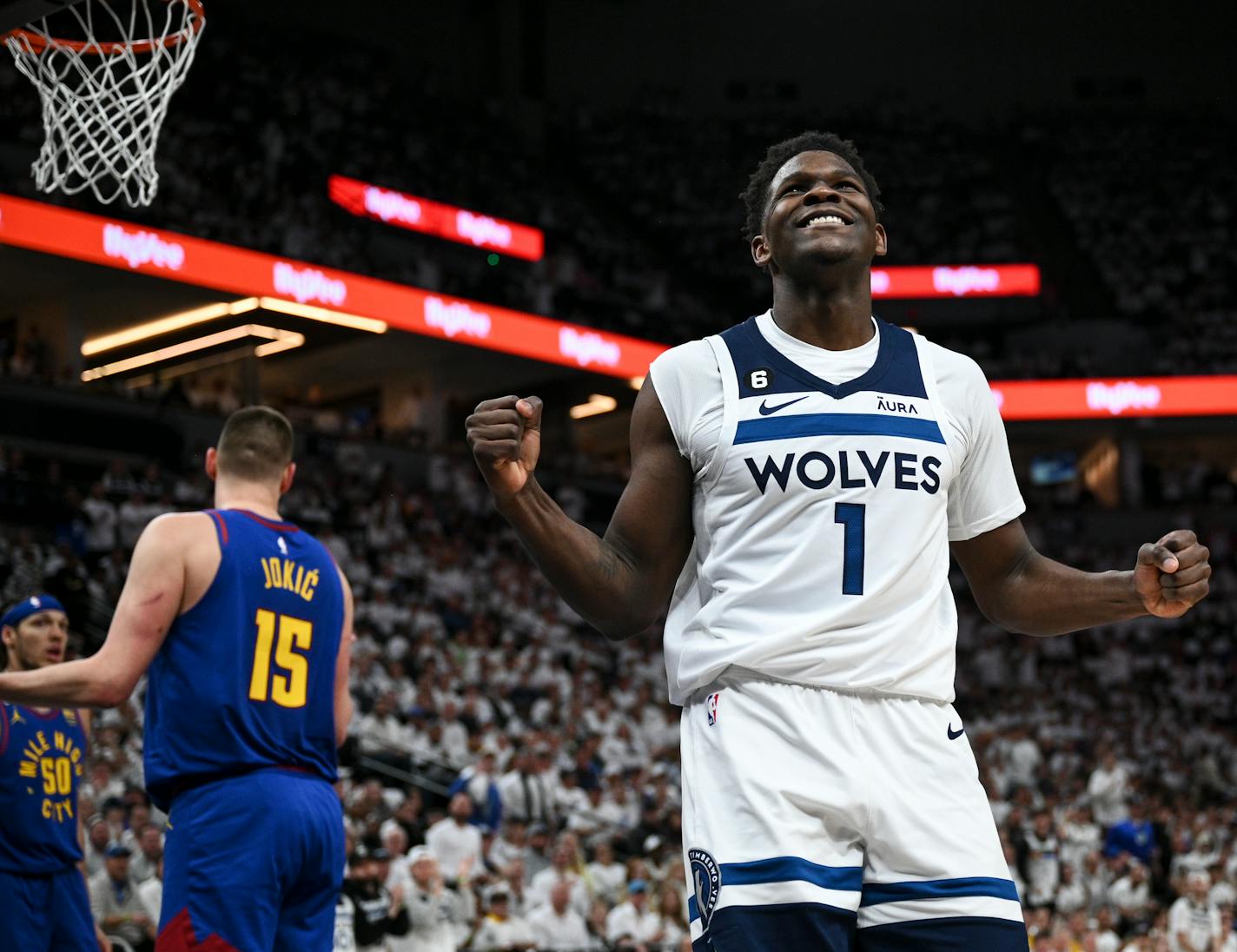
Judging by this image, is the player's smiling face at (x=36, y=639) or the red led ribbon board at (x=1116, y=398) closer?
the player's smiling face at (x=36, y=639)

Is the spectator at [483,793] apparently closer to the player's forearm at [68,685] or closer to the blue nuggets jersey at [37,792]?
the blue nuggets jersey at [37,792]

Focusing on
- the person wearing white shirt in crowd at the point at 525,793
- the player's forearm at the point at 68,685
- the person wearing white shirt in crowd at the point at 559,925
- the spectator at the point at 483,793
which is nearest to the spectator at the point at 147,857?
the person wearing white shirt in crowd at the point at 559,925

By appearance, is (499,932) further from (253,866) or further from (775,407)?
(775,407)

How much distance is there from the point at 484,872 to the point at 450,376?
15840 millimetres

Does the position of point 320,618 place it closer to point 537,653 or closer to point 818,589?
point 818,589

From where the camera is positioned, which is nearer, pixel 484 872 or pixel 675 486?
pixel 675 486

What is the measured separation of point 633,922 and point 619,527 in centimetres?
1091

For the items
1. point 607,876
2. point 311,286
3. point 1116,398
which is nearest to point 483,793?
point 607,876

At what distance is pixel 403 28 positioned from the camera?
33562 mm

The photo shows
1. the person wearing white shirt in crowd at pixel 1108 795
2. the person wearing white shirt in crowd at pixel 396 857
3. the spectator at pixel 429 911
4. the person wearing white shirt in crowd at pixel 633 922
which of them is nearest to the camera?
the spectator at pixel 429 911

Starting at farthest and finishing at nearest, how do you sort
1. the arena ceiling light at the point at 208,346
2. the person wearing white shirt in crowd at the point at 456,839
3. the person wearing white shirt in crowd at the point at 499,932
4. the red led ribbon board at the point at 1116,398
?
the red led ribbon board at the point at 1116,398 → the arena ceiling light at the point at 208,346 → the person wearing white shirt in crowd at the point at 456,839 → the person wearing white shirt in crowd at the point at 499,932

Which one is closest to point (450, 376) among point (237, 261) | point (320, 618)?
point (237, 261)

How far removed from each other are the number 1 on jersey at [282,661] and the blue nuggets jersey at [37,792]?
6.17ft

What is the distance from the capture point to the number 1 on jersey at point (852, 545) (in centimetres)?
286
